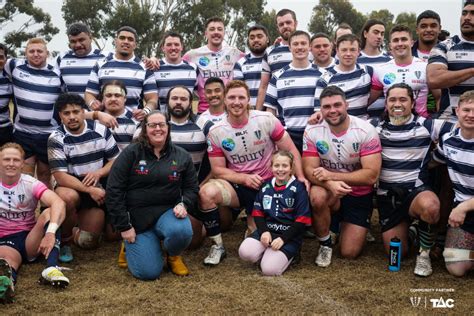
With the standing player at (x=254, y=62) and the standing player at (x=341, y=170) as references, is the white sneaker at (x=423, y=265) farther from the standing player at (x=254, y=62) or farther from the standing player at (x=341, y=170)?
the standing player at (x=254, y=62)

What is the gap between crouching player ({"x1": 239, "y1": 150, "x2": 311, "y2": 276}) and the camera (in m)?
5.45

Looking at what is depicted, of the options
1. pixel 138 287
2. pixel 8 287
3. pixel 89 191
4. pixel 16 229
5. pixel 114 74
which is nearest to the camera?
pixel 8 287

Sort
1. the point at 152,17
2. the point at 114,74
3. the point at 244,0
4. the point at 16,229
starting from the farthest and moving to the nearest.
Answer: the point at 244,0 < the point at 152,17 < the point at 114,74 < the point at 16,229

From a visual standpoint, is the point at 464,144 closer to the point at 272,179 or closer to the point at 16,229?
the point at 272,179

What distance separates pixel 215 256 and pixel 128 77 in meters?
2.86

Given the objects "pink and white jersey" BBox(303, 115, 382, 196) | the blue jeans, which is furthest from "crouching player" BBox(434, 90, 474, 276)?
the blue jeans

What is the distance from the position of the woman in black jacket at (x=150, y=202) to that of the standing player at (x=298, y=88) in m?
1.94

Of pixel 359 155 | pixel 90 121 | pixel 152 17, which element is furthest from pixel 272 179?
pixel 152 17

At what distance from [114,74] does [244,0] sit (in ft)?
116

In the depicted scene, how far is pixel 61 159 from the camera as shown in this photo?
6.07m

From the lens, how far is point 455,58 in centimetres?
599

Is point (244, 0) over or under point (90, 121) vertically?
over

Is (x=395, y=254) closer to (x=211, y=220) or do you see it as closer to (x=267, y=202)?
(x=267, y=202)

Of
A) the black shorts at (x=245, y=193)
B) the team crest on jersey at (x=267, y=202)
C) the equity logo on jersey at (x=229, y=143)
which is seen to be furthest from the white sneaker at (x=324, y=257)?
the equity logo on jersey at (x=229, y=143)
